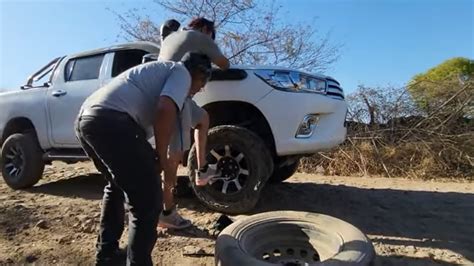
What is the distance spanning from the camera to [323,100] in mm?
3926

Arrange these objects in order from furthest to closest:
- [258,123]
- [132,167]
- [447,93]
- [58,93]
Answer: [447,93], [58,93], [258,123], [132,167]

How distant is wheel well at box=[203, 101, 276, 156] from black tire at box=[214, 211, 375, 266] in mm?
925

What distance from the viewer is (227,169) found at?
3.87 m

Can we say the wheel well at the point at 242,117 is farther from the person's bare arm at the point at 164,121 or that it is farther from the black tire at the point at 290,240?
the person's bare arm at the point at 164,121

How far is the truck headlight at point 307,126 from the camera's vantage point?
12.4 feet

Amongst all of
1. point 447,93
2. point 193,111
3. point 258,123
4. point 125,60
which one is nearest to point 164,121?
point 193,111

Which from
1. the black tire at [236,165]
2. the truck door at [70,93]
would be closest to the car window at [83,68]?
the truck door at [70,93]

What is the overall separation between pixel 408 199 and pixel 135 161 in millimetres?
3749

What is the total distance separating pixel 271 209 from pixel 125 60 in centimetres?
231

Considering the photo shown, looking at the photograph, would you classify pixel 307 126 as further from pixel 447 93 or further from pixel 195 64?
pixel 447 93

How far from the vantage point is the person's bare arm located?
235 centimetres

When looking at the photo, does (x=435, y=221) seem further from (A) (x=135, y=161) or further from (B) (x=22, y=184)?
(B) (x=22, y=184)

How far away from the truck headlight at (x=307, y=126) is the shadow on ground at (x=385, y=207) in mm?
850

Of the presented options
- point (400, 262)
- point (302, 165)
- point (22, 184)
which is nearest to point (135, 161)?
point (400, 262)
